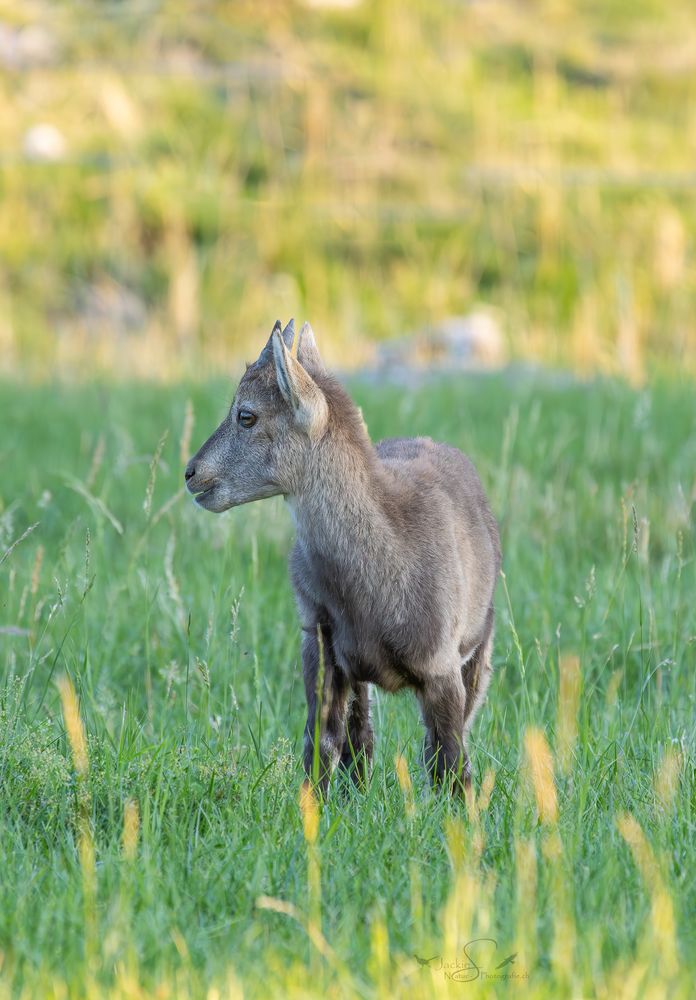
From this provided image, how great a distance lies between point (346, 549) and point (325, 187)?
34.8 ft

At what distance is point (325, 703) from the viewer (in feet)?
12.2

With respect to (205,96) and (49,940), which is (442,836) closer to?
(49,940)

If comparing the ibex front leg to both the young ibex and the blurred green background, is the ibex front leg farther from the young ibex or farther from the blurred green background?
the blurred green background

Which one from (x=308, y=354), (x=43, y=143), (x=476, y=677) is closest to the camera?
(x=308, y=354)

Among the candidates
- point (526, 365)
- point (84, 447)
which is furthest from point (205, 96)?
point (84, 447)

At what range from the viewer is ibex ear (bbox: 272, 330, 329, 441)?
3.55 meters

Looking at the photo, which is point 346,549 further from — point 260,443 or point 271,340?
point 271,340

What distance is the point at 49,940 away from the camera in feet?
9.27

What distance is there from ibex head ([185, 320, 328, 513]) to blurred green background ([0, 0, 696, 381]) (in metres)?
5.32

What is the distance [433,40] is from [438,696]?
15.4 metres

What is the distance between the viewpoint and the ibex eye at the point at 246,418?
12.3ft
